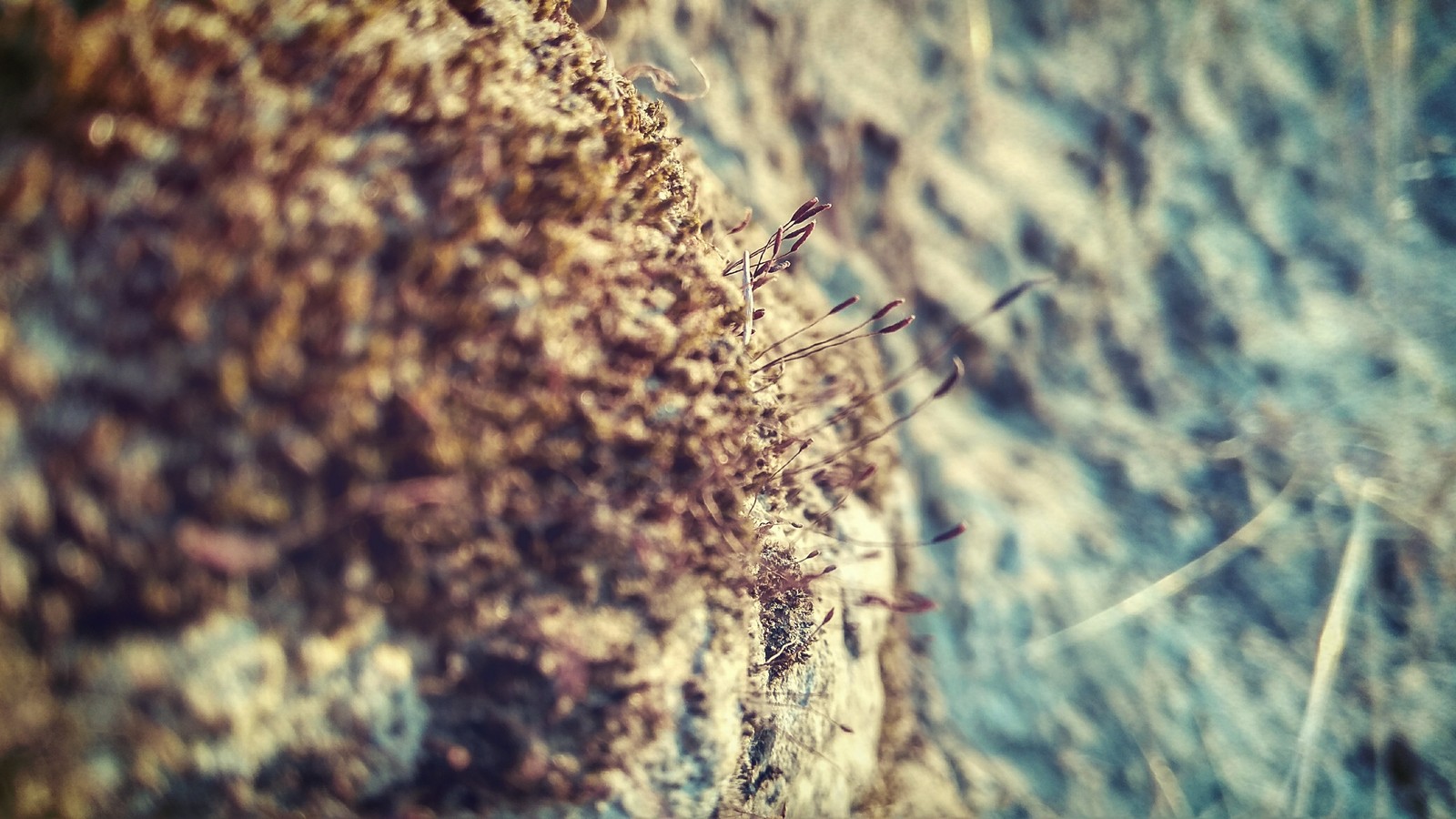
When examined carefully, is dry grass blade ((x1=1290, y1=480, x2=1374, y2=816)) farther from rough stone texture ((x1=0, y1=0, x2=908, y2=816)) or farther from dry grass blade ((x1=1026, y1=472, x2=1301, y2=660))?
rough stone texture ((x1=0, y1=0, x2=908, y2=816))

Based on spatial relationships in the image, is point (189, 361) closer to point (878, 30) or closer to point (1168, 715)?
point (878, 30)

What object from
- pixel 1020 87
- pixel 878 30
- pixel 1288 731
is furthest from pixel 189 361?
pixel 1288 731

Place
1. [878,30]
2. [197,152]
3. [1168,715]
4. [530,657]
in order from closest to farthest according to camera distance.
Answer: [197,152] < [530,657] < [1168,715] < [878,30]

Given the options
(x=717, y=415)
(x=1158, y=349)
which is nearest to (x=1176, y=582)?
(x=1158, y=349)

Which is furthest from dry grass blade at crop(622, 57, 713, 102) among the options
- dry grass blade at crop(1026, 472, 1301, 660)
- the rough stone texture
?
dry grass blade at crop(1026, 472, 1301, 660)

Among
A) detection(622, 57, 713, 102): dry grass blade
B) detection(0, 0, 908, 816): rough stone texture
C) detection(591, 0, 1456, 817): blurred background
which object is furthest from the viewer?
detection(591, 0, 1456, 817): blurred background

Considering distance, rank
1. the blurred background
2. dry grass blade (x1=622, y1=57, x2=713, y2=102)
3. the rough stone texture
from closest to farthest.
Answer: the rough stone texture
dry grass blade (x1=622, y1=57, x2=713, y2=102)
the blurred background
